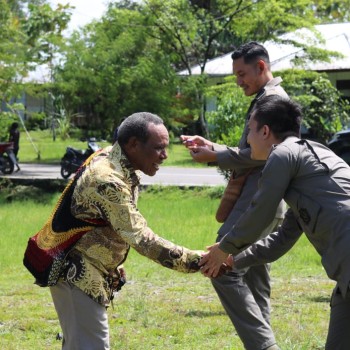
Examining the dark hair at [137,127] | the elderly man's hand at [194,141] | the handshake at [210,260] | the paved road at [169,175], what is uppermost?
the dark hair at [137,127]

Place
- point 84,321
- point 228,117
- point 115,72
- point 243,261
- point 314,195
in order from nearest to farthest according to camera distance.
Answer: point 314,195 → point 84,321 → point 243,261 → point 228,117 → point 115,72

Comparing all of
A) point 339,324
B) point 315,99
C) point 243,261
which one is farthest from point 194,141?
point 315,99

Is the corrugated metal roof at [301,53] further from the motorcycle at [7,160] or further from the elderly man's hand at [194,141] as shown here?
the elderly man's hand at [194,141]

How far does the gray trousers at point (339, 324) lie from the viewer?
417cm

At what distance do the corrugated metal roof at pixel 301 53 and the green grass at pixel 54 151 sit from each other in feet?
10.7

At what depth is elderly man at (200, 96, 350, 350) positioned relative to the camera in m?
3.99

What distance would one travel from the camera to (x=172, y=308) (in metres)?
7.86

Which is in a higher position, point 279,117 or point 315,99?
point 279,117

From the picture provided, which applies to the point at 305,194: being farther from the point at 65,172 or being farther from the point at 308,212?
the point at 65,172

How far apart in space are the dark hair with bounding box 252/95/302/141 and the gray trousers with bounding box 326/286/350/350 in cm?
80

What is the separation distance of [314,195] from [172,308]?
4.03 metres

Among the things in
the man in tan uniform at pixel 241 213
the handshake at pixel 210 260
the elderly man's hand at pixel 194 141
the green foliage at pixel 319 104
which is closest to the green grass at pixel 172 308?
the man in tan uniform at pixel 241 213

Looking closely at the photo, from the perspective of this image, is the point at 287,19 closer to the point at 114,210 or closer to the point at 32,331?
the point at 32,331

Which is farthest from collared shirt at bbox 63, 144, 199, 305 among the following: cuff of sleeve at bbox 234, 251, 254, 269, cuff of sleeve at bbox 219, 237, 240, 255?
cuff of sleeve at bbox 234, 251, 254, 269
